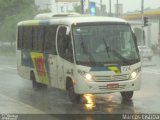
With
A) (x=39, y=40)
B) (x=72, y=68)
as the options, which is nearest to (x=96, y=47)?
(x=72, y=68)

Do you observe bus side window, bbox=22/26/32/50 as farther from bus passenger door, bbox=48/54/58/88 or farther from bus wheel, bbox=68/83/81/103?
bus wheel, bbox=68/83/81/103

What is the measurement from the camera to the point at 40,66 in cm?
1841

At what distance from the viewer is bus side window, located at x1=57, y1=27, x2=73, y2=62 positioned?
607 inches

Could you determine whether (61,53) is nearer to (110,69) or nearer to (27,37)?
(110,69)

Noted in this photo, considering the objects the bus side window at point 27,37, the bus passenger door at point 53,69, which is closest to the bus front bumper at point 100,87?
the bus passenger door at point 53,69

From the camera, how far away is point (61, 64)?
16156mm

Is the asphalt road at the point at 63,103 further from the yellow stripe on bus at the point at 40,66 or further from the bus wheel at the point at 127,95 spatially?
the yellow stripe on bus at the point at 40,66

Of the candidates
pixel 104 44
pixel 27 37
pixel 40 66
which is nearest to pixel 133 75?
pixel 104 44

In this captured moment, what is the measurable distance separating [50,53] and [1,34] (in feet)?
188

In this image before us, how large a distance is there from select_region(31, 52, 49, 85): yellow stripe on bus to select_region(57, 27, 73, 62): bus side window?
184 cm

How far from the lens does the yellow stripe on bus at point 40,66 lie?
59.0 ft

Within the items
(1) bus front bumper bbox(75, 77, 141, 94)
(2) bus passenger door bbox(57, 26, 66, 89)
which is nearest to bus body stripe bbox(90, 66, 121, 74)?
(1) bus front bumper bbox(75, 77, 141, 94)

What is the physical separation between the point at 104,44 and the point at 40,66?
152 inches

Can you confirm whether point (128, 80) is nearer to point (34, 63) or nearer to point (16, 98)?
point (16, 98)
